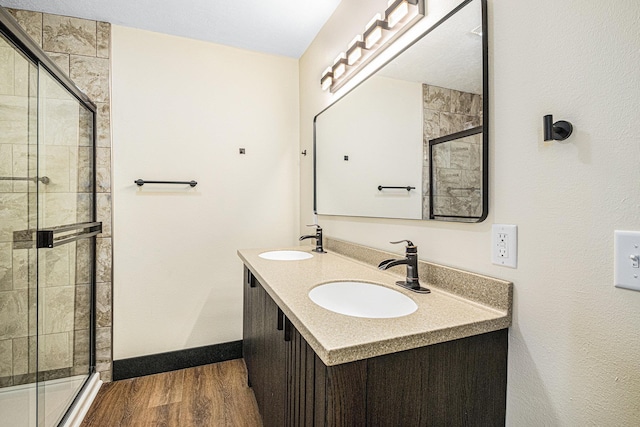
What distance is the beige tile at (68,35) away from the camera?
1.97 meters

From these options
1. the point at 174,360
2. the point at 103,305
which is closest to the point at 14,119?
the point at 103,305

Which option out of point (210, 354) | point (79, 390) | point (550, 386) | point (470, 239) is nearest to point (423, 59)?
point (470, 239)

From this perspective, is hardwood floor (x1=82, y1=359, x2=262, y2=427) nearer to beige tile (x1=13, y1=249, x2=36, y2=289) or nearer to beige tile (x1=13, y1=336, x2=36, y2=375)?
beige tile (x1=13, y1=336, x2=36, y2=375)

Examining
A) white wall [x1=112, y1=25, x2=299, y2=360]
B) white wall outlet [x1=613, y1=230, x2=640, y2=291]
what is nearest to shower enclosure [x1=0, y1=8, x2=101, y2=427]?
white wall [x1=112, y1=25, x2=299, y2=360]

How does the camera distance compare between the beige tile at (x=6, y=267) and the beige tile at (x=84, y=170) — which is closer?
the beige tile at (x=6, y=267)

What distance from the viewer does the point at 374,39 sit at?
1.48 metres

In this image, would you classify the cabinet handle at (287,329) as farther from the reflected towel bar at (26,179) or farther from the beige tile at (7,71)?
the beige tile at (7,71)

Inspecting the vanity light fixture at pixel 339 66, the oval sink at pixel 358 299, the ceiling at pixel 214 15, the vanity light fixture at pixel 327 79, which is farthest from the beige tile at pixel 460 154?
the ceiling at pixel 214 15

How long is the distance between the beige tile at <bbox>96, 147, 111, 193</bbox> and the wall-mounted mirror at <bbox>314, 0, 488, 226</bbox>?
5.02 feet

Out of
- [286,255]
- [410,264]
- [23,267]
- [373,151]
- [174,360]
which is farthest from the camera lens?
[174,360]

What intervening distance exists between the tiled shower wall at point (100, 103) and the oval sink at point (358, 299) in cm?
165

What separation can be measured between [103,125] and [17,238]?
1005mm

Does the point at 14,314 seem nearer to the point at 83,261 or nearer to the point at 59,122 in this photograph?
the point at 83,261

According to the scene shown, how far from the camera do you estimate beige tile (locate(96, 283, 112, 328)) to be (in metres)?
2.03
